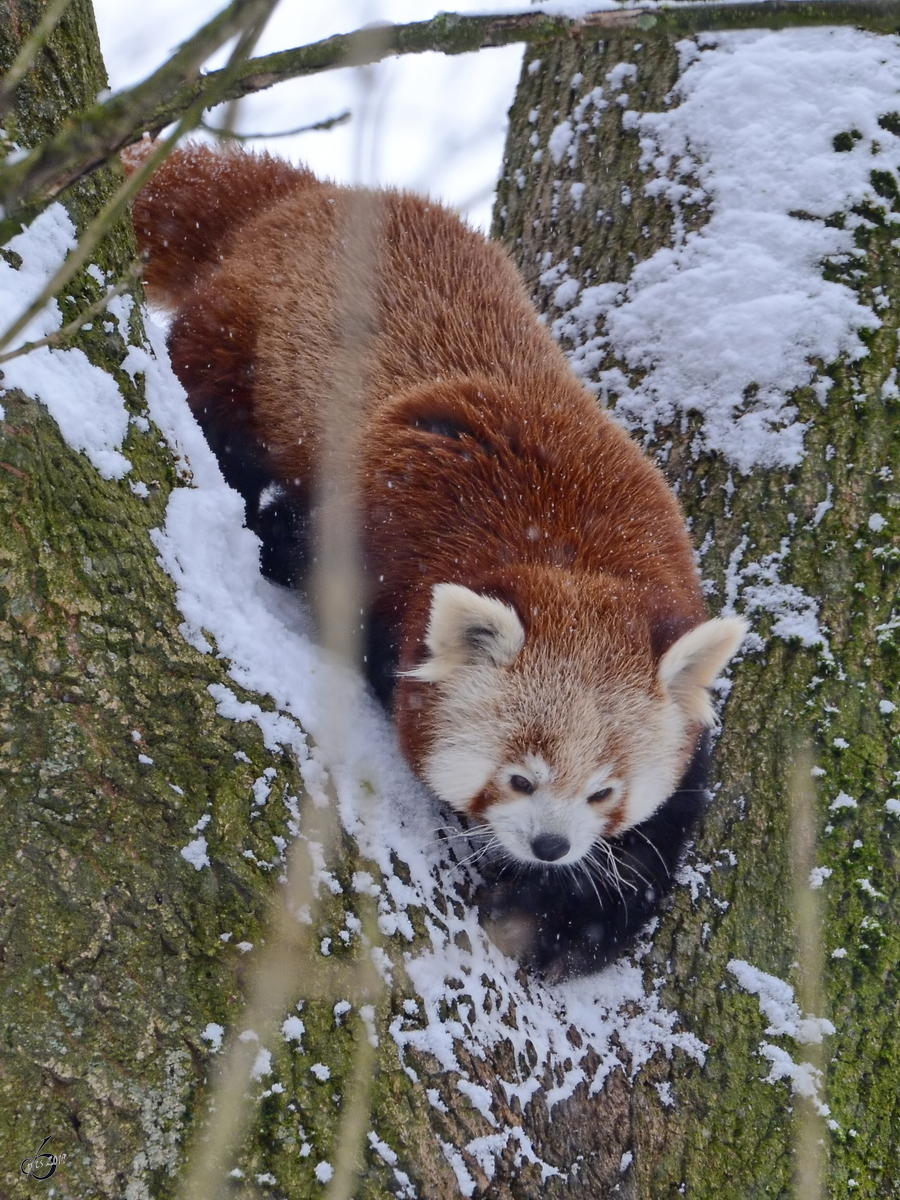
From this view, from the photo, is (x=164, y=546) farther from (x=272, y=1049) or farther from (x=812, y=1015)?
(x=812, y=1015)

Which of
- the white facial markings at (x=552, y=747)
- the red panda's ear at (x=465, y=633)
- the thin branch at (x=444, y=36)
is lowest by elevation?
the white facial markings at (x=552, y=747)

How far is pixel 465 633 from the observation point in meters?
2.57

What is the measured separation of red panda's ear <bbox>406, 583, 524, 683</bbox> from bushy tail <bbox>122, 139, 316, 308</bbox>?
81.6 inches

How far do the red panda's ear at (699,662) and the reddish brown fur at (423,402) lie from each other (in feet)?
0.27

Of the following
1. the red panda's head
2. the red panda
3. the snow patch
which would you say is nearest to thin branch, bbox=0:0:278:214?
the red panda

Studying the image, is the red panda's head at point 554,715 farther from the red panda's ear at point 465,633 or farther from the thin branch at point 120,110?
the thin branch at point 120,110

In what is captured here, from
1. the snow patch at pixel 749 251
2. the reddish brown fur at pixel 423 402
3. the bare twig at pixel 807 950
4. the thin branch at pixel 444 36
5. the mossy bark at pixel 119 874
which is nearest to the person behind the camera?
the thin branch at pixel 444 36

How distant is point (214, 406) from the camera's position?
11.6 ft

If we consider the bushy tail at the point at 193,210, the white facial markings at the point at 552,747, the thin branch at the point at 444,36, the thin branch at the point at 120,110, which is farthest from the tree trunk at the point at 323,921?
the bushy tail at the point at 193,210

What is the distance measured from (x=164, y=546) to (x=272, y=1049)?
102 cm

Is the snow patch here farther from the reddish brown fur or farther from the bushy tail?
the bushy tail

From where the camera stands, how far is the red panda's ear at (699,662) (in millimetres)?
2469

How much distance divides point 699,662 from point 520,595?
51 cm

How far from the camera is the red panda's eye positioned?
2.66 metres
